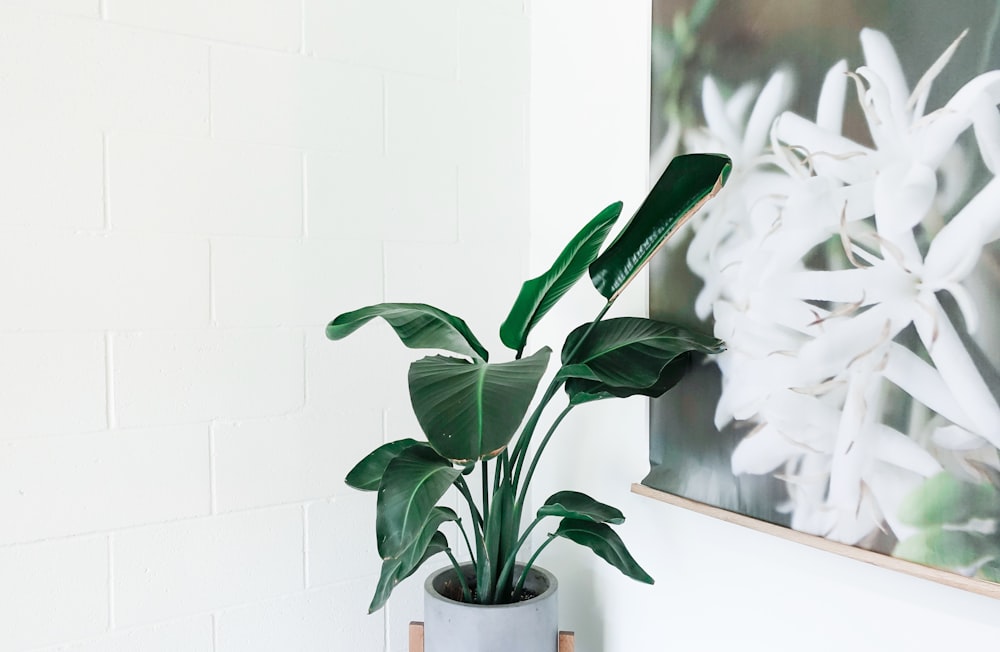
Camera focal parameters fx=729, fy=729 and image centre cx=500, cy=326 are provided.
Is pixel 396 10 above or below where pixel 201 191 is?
above

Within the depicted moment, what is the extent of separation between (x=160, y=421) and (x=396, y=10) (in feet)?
2.88

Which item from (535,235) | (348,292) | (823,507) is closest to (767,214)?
(823,507)

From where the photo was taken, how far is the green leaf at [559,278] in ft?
3.46

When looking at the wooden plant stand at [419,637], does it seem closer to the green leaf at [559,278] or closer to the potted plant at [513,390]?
the potted plant at [513,390]

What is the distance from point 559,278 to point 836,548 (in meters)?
0.51

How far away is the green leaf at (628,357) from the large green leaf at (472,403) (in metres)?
0.14

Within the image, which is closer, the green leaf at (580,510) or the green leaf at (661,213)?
the green leaf at (661,213)

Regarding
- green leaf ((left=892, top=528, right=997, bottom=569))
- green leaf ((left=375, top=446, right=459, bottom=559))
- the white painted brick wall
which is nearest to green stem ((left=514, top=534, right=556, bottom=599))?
green leaf ((left=375, top=446, right=459, bottom=559))

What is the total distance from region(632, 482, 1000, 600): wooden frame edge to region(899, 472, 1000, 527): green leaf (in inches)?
2.1

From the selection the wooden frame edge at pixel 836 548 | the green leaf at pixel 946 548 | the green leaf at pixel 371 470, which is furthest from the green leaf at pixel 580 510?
the green leaf at pixel 946 548

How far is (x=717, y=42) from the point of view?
1.11m

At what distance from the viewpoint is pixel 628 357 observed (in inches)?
41.2

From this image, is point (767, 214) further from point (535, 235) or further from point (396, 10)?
point (396, 10)

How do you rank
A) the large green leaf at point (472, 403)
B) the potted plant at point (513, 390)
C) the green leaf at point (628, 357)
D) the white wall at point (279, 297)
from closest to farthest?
the large green leaf at point (472, 403) → the potted plant at point (513, 390) → the green leaf at point (628, 357) → the white wall at point (279, 297)
